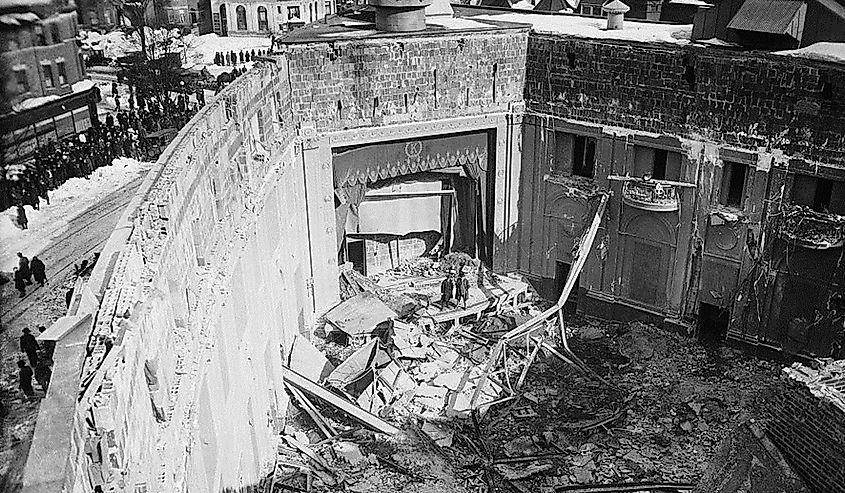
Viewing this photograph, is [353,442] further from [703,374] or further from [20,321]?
[20,321]

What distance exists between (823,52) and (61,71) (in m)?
21.7

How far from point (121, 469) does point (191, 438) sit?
252cm

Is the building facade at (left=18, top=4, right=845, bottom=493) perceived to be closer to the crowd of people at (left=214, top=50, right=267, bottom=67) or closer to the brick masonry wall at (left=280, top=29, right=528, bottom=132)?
the brick masonry wall at (left=280, top=29, right=528, bottom=132)

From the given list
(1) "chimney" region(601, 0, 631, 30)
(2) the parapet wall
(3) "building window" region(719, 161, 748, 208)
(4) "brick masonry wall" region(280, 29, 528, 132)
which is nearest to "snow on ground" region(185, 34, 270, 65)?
(4) "brick masonry wall" region(280, 29, 528, 132)

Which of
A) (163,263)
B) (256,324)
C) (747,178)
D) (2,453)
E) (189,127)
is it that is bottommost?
(2,453)

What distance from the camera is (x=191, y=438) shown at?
32.1ft

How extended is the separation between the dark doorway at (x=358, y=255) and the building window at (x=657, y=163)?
841 cm

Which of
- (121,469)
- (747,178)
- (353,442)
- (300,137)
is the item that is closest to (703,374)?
(747,178)

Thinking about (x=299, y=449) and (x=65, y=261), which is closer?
(x=299, y=449)

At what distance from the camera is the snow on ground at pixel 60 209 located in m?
23.7

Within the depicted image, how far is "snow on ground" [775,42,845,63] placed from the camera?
1691 cm

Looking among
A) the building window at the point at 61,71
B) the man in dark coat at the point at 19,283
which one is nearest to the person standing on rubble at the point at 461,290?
the man in dark coat at the point at 19,283

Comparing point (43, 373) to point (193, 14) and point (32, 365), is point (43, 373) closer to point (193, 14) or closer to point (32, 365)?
point (32, 365)

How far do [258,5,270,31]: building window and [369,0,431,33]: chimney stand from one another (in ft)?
142
